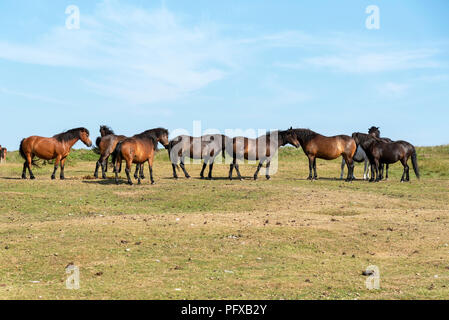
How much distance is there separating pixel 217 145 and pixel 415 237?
47.8 ft

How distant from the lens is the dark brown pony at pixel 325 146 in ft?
88.6

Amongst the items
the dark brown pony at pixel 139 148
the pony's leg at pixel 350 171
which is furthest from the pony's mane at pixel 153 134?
the pony's leg at pixel 350 171

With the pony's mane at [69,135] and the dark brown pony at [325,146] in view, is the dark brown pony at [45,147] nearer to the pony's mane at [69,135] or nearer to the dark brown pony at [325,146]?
the pony's mane at [69,135]

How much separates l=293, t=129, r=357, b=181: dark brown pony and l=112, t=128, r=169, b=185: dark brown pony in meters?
6.53

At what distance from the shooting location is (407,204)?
20.2 metres

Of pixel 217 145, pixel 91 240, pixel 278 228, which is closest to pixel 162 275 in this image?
pixel 91 240

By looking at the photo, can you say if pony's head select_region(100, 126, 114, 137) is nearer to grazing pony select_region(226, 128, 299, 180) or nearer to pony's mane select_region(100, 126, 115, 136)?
pony's mane select_region(100, 126, 115, 136)

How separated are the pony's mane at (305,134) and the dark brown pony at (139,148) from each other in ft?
20.6

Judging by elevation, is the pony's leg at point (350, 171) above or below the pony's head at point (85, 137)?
below

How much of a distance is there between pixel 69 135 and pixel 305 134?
10957mm

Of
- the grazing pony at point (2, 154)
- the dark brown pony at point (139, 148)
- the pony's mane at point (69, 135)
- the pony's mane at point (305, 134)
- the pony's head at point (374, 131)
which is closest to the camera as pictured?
the dark brown pony at point (139, 148)

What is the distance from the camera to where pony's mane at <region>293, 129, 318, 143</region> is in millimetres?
27203

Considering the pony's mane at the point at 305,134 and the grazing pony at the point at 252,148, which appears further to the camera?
the pony's mane at the point at 305,134

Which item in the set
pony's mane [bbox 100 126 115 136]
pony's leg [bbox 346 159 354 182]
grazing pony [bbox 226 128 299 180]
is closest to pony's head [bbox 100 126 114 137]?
pony's mane [bbox 100 126 115 136]
